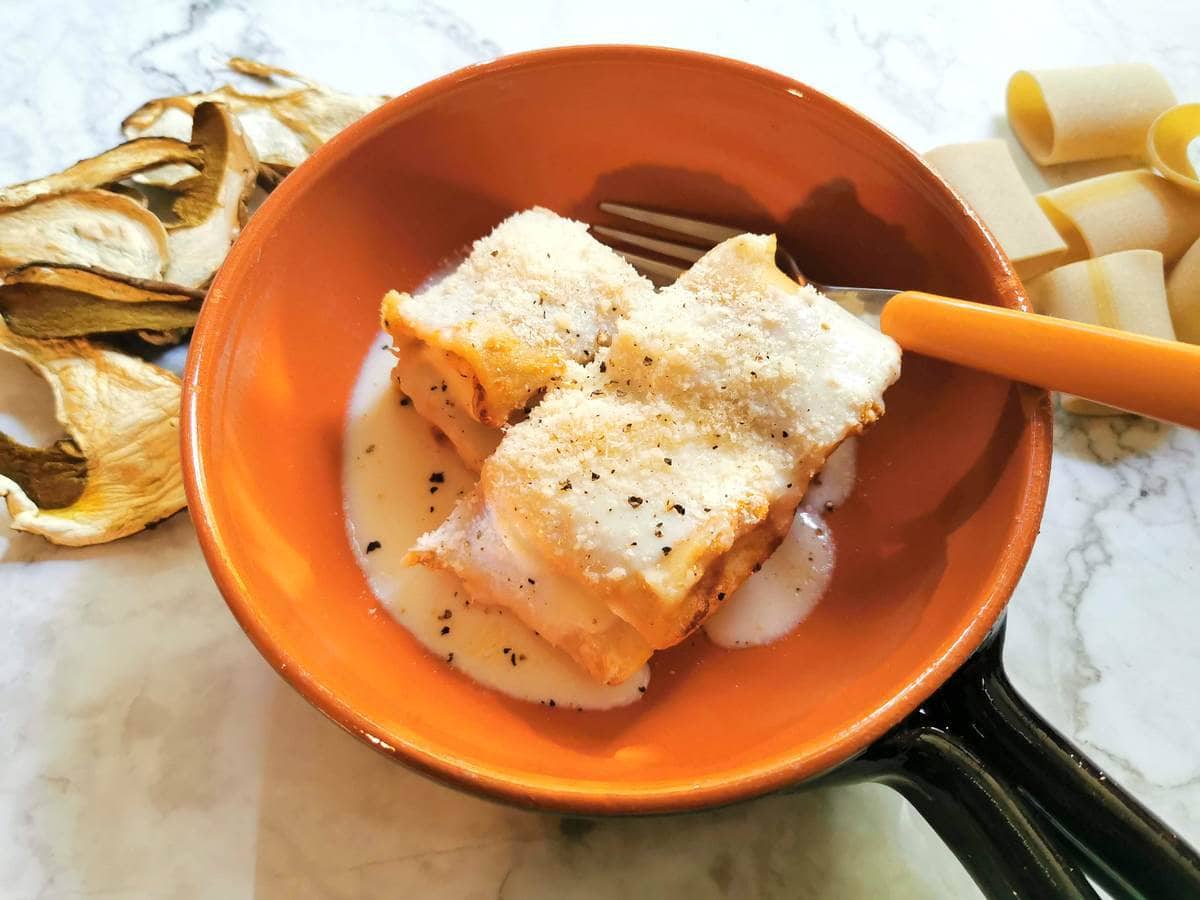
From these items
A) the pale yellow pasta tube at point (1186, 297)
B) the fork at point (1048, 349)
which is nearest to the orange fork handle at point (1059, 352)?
the fork at point (1048, 349)

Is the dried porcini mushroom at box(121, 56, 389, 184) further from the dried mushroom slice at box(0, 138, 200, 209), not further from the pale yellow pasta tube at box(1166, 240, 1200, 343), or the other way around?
the pale yellow pasta tube at box(1166, 240, 1200, 343)

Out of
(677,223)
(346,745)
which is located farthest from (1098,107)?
(346,745)

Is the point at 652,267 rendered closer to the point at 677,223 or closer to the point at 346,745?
the point at 677,223

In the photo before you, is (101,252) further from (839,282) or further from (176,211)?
(839,282)

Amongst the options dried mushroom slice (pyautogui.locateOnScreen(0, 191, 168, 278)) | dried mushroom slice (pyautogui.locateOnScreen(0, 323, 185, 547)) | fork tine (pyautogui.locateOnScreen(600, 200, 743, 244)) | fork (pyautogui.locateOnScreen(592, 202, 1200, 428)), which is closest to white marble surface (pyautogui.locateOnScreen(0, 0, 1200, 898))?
dried mushroom slice (pyautogui.locateOnScreen(0, 323, 185, 547))

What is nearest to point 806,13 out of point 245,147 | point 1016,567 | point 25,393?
point 245,147
